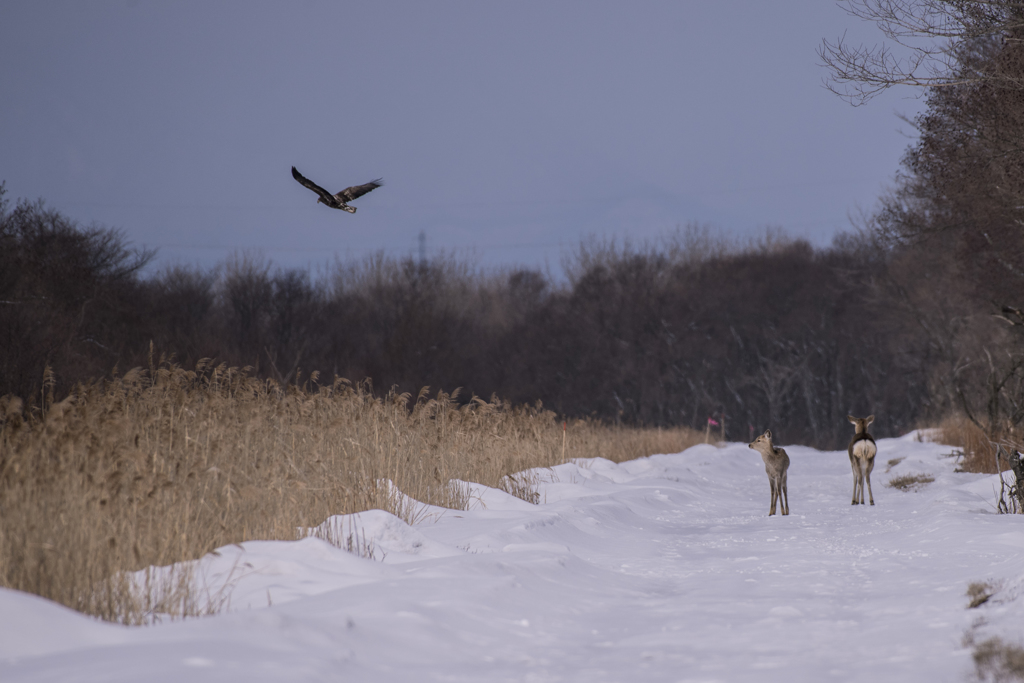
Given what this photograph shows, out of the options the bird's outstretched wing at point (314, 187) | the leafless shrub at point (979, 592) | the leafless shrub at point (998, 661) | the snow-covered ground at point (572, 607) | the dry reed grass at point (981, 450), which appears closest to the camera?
the leafless shrub at point (998, 661)

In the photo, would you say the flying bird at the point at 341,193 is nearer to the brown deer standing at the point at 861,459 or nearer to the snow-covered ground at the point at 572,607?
the snow-covered ground at the point at 572,607

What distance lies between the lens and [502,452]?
1188 centimetres

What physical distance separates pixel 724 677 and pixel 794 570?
2976 millimetres

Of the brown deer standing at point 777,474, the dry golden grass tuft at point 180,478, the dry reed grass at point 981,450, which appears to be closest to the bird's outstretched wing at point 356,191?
the dry golden grass tuft at point 180,478

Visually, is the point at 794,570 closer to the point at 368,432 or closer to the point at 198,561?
the point at 198,561

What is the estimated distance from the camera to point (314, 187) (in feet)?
27.4

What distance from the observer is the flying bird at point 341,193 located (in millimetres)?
8336

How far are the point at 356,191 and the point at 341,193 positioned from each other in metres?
0.14

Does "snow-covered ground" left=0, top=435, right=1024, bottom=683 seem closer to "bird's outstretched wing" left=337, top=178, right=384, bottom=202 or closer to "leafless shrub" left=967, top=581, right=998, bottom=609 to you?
"leafless shrub" left=967, top=581, right=998, bottom=609

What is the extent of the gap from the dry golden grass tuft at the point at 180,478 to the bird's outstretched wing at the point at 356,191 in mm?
2213

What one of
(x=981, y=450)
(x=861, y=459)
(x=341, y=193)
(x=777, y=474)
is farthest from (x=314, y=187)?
(x=981, y=450)

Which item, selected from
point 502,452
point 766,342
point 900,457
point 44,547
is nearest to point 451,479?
point 502,452

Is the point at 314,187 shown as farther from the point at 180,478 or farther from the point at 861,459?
the point at 861,459

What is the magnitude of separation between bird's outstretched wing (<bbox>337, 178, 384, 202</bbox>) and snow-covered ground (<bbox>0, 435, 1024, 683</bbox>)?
3073mm
